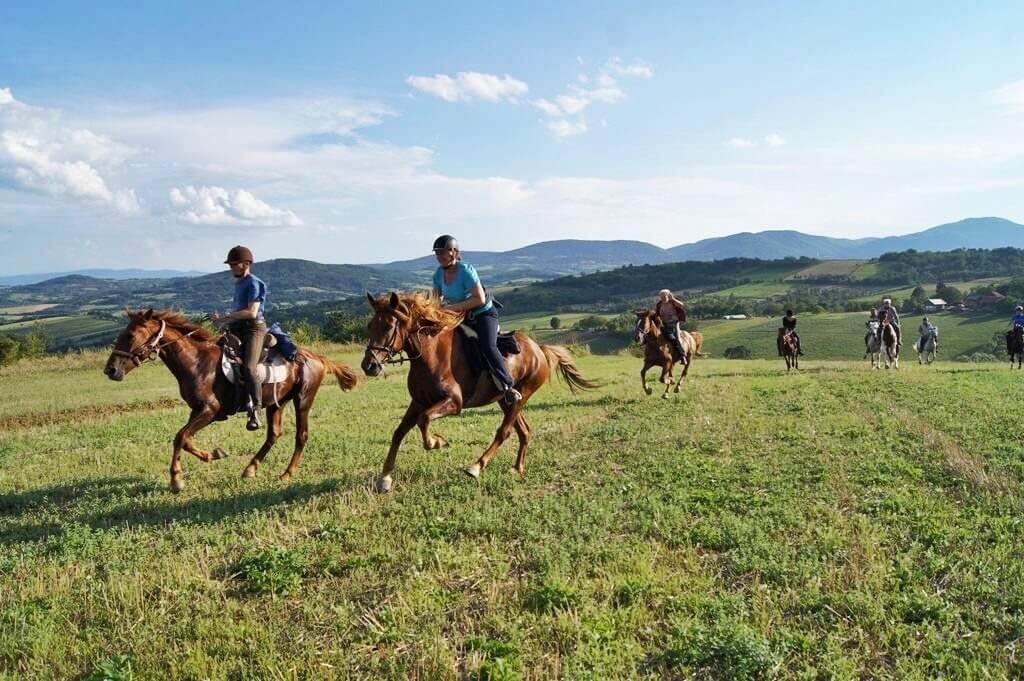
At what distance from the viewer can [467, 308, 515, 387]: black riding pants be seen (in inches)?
331

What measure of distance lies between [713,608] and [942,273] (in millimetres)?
168590

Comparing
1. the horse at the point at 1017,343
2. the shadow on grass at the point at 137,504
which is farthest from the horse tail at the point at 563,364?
the horse at the point at 1017,343

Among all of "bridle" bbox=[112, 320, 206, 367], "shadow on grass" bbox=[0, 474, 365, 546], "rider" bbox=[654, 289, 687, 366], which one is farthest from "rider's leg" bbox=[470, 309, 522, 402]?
"rider" bbox=[654, 289, 687, 366]

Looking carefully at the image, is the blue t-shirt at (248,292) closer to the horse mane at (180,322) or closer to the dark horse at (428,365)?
the horse mane at (180,322)

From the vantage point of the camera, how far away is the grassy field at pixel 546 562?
13.2ft

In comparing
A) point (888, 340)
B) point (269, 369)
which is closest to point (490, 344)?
point (269, 369)

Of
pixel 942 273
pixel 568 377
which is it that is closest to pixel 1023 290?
pixel 942 273

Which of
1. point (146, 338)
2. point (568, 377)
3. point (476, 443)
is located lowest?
point (476, 443)

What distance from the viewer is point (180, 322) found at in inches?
349

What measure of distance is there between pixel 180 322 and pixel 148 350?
2.26ft

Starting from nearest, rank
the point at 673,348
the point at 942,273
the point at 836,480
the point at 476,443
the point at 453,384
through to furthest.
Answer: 1. the point at 836,480
2. the point at 453,384
3. the point at 476,443
4. the point at 673,348
5. the point at 942,273

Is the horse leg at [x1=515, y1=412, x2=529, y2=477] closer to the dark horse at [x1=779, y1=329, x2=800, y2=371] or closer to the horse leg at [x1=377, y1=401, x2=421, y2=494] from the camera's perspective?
the horse leg at [x1=377, y1=401, x2=421, y2=494]

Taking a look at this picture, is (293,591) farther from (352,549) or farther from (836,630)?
(836,630)

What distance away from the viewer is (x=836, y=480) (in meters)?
7.45
